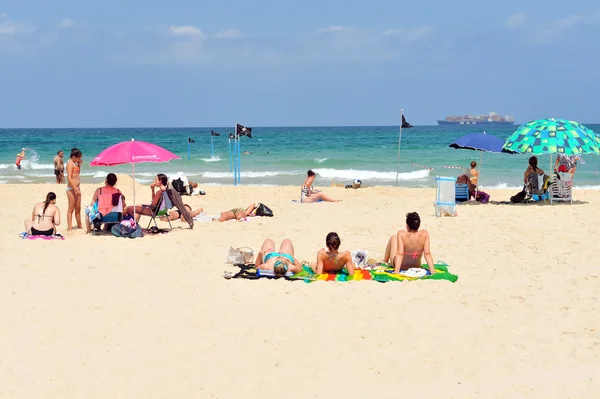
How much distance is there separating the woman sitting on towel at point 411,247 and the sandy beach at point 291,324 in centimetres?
40

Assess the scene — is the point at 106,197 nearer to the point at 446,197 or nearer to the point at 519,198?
the point at 446,197

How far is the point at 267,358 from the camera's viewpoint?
4.80 meters

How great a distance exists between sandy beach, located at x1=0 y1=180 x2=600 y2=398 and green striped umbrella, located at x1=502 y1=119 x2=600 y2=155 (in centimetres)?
234

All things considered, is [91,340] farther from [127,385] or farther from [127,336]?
[127,385]

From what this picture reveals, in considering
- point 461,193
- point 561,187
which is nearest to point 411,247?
point 461,193

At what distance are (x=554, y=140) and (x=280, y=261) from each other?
6484 millimetres

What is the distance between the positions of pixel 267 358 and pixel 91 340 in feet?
4.69

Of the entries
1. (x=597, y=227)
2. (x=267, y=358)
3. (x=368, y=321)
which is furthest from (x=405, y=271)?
(x=597, y=227)

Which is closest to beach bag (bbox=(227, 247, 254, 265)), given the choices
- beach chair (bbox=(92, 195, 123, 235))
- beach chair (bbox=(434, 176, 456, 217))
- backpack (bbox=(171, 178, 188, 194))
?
beach chair (bbox=(92, 195, 123, 235))

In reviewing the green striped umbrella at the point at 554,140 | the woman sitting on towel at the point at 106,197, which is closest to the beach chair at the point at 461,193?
the green striped umbrella at the point at 554,140

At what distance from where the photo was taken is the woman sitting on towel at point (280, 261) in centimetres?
676

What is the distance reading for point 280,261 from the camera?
22.4ft

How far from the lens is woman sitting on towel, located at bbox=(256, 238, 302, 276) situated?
6762mm

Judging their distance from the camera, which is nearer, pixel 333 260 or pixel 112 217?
pixel 333 260
